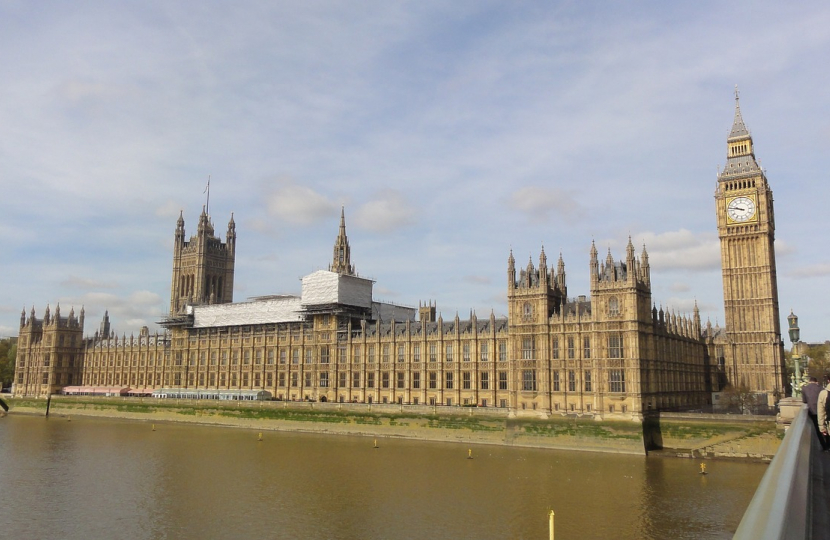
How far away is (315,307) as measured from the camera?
12325 cm

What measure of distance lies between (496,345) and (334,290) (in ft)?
118

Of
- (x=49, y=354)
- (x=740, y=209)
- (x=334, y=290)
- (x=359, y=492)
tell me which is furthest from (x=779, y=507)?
(x=49, y=354)

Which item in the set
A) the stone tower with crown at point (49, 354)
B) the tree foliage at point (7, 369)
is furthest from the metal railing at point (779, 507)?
the tree foliage at point (7, 369)

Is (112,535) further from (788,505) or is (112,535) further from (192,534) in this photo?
(788,505)

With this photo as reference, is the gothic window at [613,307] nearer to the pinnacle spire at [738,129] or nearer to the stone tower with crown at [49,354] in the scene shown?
the pinnacle spire at [738,129]

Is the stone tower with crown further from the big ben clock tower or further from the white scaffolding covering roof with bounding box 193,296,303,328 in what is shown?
the big ben clock tower

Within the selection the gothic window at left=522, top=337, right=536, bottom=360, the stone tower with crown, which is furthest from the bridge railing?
the stone tower with crown

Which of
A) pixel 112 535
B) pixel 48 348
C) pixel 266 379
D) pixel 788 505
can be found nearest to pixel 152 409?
pixel 266 379

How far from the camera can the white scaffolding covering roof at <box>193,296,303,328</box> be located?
430 ft

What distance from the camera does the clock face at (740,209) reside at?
114894mm

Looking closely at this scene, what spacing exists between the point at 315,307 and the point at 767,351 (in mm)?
78348

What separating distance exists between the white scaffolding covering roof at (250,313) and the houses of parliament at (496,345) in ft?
1.06

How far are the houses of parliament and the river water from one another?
13.8m

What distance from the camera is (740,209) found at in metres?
116
